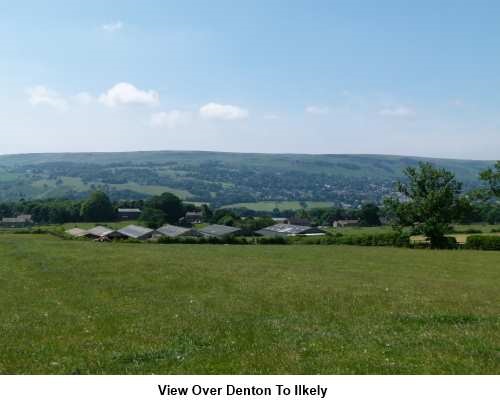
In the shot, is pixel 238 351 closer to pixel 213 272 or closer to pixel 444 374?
pixel 444 374

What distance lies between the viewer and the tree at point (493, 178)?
264ft

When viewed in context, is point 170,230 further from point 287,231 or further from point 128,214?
point 128,214

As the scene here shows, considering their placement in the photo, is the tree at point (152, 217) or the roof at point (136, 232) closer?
the roof at point (136, 232)

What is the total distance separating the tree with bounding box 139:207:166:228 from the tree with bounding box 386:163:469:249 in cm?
9109

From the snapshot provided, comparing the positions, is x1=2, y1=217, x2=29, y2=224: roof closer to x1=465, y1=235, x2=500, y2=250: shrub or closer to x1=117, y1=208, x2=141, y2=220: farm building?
x1=117, y1=208, x2=141, y2=220: farm building

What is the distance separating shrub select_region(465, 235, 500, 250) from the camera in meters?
73.4

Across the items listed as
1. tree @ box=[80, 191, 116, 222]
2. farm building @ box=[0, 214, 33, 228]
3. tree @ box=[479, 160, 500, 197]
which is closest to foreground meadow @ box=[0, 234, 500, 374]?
tree @ box=[479, 160, 500, 197]

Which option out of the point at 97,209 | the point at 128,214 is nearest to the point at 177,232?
the point at 97,209

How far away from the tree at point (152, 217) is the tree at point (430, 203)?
299 feet

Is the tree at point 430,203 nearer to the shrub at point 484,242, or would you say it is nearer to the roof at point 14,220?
the shrub at point 484,242

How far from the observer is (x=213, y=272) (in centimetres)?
3588

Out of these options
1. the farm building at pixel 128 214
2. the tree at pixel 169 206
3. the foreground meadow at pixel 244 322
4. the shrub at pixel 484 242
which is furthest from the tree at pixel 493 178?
the farm building at pixel 128 214

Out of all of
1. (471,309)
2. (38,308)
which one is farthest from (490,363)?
(38,308)

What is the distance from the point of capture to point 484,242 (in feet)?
244
